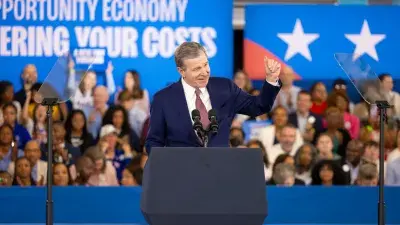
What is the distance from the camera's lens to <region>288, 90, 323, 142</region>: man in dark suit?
749cm

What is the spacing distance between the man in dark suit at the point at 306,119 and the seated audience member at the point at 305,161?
0.28 meters

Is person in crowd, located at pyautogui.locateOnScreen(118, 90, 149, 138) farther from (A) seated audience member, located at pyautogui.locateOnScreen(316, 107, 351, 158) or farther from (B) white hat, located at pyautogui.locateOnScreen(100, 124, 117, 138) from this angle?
(A) seated audience member, located at pyautogui.locateOnScreen(316, 107, 351, 158)

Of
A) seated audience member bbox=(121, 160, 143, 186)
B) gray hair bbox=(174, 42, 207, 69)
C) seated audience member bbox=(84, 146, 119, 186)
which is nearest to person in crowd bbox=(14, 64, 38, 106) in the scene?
seated audience member bbox=(84, 146, 119, 186)

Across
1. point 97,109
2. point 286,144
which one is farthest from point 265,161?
point 97,109

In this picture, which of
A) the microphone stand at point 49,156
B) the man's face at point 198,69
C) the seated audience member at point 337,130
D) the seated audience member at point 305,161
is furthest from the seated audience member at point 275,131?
the man's face at point 198,69

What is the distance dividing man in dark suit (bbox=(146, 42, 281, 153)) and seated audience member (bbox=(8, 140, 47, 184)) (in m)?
3.18

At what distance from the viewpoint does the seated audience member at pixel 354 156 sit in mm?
7207

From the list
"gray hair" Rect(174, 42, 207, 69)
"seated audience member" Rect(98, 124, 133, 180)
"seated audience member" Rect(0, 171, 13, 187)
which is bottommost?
"seated audience member" Rect(0, 171, 13, 187)

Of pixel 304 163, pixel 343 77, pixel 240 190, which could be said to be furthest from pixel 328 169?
pixel 240 190

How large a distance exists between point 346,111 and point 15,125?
277cm

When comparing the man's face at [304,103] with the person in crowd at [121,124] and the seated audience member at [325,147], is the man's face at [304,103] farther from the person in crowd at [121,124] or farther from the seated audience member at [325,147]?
the person in crowd at [121,124]

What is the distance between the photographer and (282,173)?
692 centimetres

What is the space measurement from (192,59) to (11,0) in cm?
445

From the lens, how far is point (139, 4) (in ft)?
26.7
